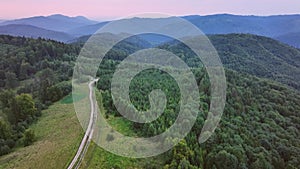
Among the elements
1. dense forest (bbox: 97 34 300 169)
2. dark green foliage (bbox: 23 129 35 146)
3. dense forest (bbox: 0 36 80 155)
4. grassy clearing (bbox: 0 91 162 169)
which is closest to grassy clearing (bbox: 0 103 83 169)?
grassy clearing (bbox: 0 91 162 169)

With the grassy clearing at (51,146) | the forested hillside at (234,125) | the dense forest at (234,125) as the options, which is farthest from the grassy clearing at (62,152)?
the dense forest at (234,125)

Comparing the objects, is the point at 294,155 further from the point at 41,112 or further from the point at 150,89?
the point at 41,112

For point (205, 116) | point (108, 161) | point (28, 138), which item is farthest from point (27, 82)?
point (108, 161)

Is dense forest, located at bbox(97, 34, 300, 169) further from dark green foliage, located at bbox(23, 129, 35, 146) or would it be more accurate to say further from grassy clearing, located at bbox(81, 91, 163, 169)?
dark green foliage, located at bbox(23, 129, 35, 146)

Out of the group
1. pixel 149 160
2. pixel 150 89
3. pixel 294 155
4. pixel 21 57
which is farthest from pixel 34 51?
pixel 294 155

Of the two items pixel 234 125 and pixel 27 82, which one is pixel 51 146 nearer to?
pixel 234 125

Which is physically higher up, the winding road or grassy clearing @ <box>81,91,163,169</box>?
the winding road
